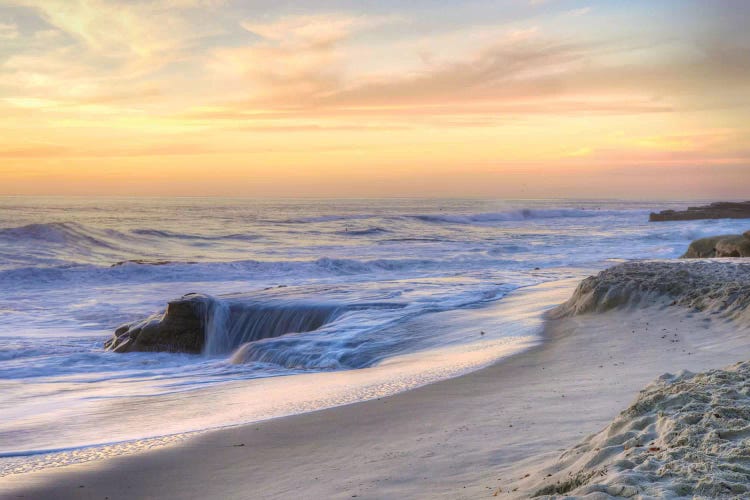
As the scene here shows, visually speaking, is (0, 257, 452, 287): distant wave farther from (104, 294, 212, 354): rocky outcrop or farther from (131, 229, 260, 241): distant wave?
(131, 229, 260, 241): distant wave

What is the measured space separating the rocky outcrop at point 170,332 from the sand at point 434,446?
5.63 metres

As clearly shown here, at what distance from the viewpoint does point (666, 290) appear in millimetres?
8547

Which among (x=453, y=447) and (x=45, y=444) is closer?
(x=453, y=447)

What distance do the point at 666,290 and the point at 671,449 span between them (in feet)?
20.4

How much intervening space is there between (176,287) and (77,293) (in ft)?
7.86

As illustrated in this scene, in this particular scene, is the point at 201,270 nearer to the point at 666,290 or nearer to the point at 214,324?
the point at 214,324

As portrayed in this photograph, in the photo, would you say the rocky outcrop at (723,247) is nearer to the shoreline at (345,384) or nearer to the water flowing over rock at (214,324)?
the shoreline at (345,384)

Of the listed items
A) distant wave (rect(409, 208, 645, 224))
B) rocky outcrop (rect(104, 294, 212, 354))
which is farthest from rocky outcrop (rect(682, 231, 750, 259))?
distant wave (rect(409, 208, 645, 224))

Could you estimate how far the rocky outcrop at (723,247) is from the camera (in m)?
15.6

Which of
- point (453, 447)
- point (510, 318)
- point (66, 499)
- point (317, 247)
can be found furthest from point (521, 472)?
point (317, 247)

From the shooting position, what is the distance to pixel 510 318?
920 cm

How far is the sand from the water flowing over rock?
211 inches

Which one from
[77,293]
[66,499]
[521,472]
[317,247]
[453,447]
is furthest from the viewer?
[317,247]

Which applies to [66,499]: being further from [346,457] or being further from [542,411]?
[542,411]
